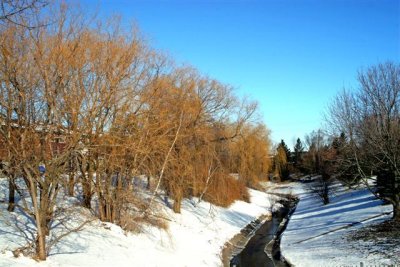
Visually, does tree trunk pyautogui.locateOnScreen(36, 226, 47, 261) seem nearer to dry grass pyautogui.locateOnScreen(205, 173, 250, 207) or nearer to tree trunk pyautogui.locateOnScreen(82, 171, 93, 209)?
tree trunk pyautogui.locateOnScreen(82, 171, 93, 209)

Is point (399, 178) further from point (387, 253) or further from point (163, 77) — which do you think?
point (163, 77)

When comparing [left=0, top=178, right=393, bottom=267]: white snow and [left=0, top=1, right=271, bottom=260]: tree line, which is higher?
[left=0, top=1, right=271, bottom=260]: tree line

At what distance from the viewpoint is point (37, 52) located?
8938 mm

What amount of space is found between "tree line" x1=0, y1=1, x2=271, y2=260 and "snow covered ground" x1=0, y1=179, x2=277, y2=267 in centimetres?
59

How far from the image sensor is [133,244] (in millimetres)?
12578

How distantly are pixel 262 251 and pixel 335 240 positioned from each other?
11.9 feet

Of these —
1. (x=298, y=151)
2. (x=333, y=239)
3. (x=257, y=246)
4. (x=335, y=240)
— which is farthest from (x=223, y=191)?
(x=298, y=151)

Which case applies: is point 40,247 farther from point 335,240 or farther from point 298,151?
point 298,151

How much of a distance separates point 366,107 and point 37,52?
46.1 ft

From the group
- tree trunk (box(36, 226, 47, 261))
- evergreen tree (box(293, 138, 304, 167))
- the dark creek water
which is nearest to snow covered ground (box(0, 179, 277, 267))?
tree trunk (box(36, 226, 47, 261))

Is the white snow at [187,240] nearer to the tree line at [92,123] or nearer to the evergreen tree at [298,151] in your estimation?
the tree line at [92,123]

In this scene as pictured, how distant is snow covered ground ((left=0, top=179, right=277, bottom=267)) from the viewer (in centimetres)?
940

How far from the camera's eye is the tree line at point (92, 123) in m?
8.62

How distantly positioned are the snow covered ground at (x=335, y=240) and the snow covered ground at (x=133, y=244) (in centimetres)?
352
